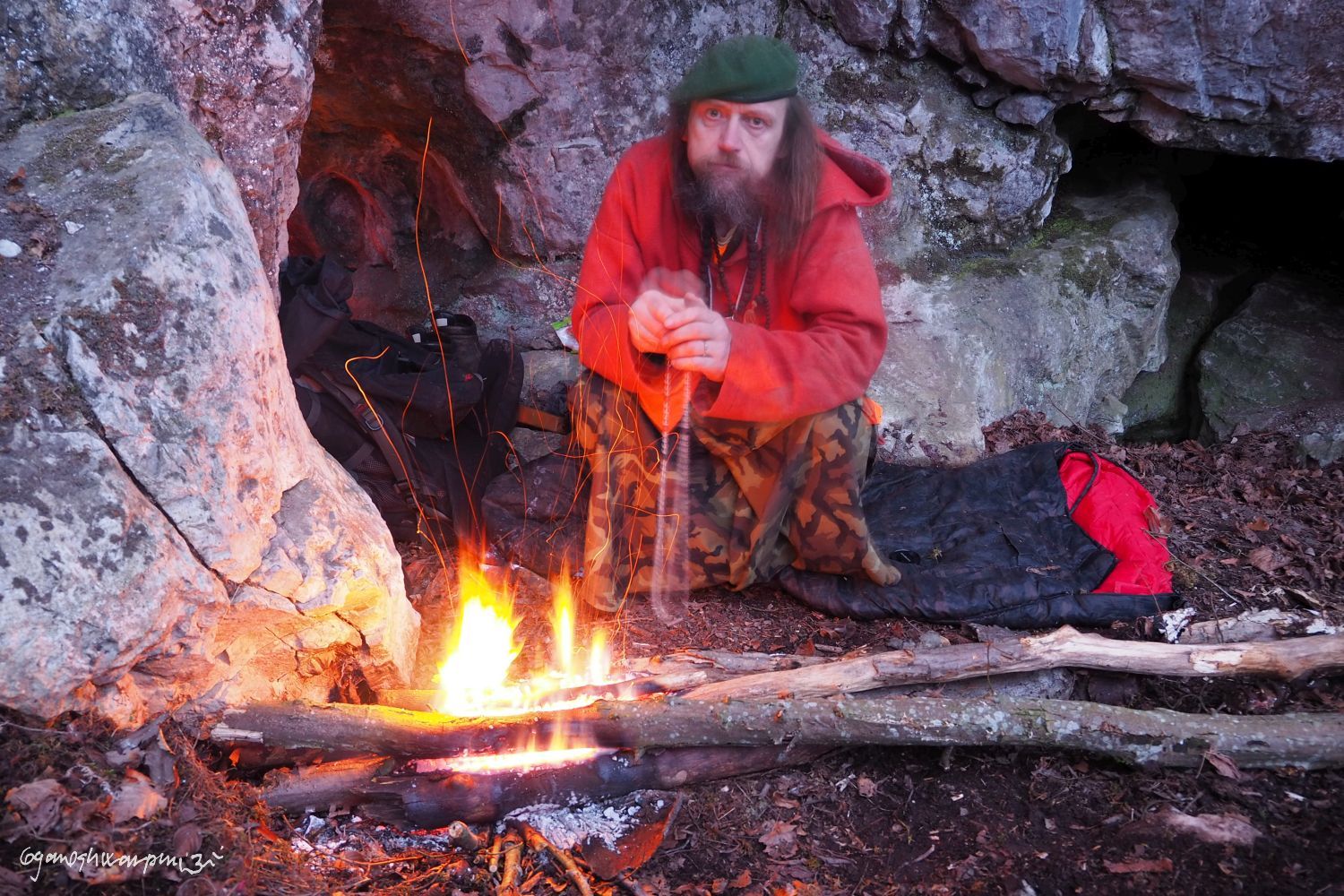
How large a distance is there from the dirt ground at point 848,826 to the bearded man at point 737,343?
1.07 m

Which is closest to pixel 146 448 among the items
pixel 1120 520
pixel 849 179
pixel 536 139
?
pixel 849 179

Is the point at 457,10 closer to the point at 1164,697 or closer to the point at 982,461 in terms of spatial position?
the point at 982,461

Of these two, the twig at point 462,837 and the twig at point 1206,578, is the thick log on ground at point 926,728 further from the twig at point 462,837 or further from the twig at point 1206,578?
the twig at point 1206,578

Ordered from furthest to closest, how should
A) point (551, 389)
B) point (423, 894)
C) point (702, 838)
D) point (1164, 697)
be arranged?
point (551, 389), point (1164, 697), point (702, 838), point (423, 894)

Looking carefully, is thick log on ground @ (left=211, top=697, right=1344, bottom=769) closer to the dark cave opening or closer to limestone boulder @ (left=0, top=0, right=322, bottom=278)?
limestone boulder @ (left=0, top=0, right=322, bottom=278)

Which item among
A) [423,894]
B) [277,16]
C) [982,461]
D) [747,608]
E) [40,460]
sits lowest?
[423,894]

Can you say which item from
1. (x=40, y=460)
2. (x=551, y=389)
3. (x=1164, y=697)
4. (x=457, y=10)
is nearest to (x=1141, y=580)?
(x=1164, y=697)

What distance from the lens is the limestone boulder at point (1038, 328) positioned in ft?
16.5

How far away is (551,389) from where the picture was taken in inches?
194

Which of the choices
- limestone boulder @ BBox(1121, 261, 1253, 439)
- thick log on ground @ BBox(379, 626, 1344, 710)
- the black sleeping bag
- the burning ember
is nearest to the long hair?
the black sleeping bag

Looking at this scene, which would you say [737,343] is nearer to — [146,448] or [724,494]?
[724,494]

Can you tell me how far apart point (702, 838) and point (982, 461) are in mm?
2799

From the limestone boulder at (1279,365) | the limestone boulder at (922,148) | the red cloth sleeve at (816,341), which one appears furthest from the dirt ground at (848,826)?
the limestone boulder at (922,148)

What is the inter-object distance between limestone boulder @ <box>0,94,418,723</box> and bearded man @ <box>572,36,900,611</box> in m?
1.12
